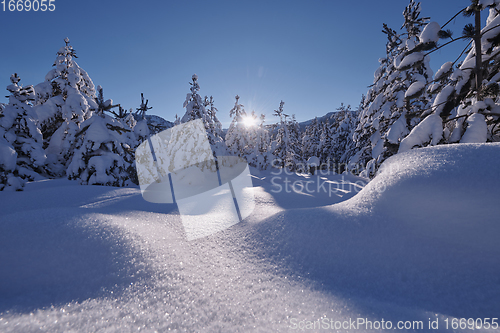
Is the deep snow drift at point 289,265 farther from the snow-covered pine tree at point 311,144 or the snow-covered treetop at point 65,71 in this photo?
the snow-covered pine tree at point 311,144

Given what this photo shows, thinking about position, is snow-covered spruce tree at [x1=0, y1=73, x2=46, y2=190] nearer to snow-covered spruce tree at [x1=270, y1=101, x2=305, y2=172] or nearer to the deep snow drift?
the deep snow drift

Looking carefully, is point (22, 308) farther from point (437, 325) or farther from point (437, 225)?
point (437, 225)

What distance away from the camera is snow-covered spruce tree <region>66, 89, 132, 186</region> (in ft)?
28.1

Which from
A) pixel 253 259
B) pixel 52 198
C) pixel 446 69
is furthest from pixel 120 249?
pixel 446 69

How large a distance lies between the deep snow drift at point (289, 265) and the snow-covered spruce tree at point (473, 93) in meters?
1.56

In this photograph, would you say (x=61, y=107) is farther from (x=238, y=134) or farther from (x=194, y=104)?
(x=238, y=134)

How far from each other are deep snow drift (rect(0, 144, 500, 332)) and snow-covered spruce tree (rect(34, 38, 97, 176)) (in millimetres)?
14453

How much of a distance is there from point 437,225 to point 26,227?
3.82 m

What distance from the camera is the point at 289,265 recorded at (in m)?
1.64

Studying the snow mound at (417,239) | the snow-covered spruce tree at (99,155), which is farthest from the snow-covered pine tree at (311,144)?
the snow mound at (417,239)

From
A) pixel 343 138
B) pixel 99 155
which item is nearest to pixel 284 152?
pixel 343 138

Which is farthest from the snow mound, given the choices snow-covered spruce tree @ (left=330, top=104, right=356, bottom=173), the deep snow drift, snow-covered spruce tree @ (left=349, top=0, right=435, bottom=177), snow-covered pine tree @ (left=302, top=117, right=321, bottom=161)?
snow-covered pine tree @ (left=302, top=117, right=321, bottom=161)

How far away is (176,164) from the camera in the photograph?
15.2 metres

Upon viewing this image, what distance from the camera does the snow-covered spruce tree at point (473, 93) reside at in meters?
2.94
